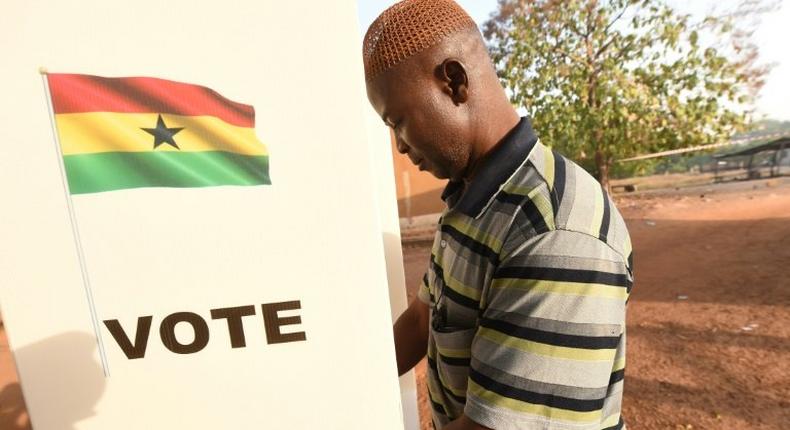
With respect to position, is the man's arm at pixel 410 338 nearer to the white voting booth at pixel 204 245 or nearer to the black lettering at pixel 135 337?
the white voting booth at pixel 204 245

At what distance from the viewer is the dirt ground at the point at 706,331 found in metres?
2.88

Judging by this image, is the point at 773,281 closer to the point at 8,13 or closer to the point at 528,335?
the point at 528,335

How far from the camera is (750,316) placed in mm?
4062

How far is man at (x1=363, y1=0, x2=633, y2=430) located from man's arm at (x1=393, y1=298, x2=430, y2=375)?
1.14ft

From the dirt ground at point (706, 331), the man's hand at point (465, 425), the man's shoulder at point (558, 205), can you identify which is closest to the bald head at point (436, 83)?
the man's shoulder at point (558, 205)

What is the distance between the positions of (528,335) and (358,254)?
0.43 metres

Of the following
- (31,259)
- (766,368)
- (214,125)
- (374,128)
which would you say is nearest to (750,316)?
(766,368)

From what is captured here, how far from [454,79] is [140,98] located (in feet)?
2.34

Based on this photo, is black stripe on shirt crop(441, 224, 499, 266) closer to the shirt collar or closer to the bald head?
the shirt collar

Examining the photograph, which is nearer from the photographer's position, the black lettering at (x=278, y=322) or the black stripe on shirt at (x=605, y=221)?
the black stripe on shirt at (x=605, y=221)

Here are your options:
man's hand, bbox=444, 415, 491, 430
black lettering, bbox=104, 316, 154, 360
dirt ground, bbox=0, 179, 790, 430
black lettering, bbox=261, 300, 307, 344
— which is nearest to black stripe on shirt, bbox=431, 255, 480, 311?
man's hand, bbox=444, 415, 491, 430

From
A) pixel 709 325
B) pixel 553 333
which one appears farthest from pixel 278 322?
pixel 709 325

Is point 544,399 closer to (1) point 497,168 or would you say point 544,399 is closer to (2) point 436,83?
(1) point 497,168

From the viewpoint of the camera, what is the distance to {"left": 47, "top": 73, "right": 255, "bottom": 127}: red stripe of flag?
914 mm
